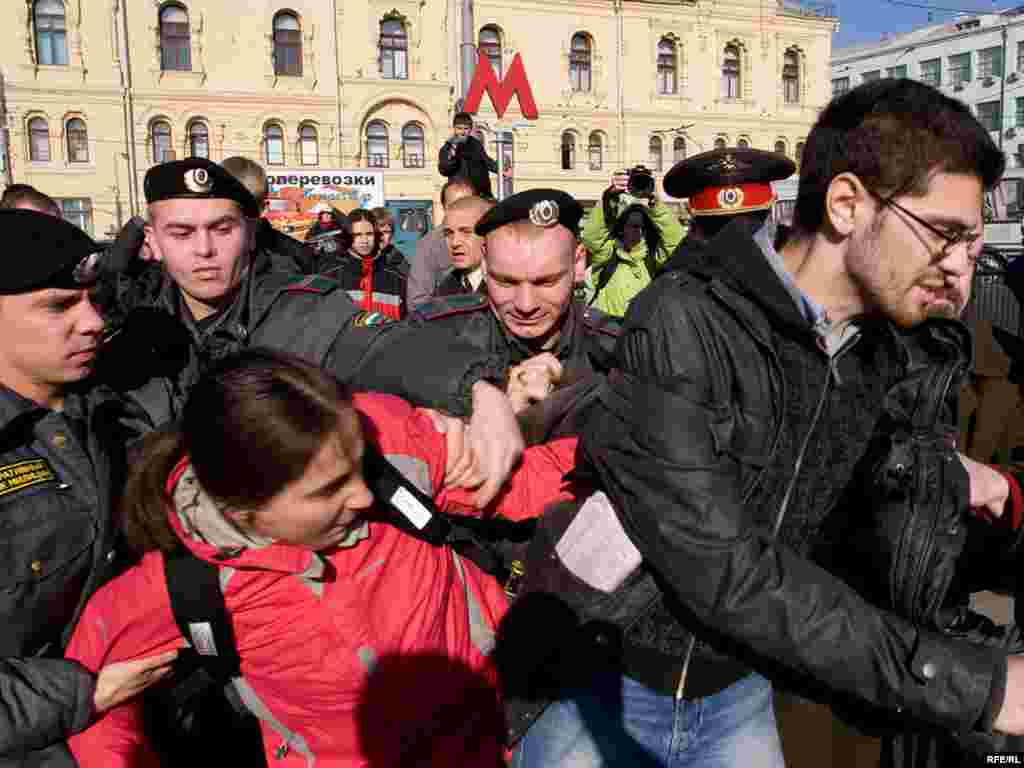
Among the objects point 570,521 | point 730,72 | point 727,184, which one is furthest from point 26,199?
point 730,72

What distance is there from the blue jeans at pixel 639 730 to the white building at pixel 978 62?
151 ft

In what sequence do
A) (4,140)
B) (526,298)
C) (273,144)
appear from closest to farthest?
1. (526,298)
2. (4,140)
3. (273,144)

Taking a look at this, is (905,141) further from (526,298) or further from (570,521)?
(526,298)

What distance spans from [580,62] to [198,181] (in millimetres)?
34828

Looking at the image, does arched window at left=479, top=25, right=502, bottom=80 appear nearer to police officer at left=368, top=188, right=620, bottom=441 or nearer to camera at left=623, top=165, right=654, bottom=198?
camera at left=623, top=165, right=654, bottom=198

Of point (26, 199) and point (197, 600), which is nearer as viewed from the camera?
point (197, 600)

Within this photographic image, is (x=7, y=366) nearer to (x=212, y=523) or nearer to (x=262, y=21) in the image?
(x=212, y=523)

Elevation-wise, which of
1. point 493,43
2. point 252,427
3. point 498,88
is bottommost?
point 252,427

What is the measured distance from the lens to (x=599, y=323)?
329cm

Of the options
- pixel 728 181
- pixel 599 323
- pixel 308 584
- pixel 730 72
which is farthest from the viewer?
pixel 730 72

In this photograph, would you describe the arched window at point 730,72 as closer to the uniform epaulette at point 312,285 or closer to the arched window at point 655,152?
the arched window at point 655,152

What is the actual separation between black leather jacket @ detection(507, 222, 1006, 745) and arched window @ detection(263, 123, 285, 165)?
106ft

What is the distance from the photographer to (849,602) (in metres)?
1.50

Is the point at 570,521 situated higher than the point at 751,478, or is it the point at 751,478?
the point at 751,478
